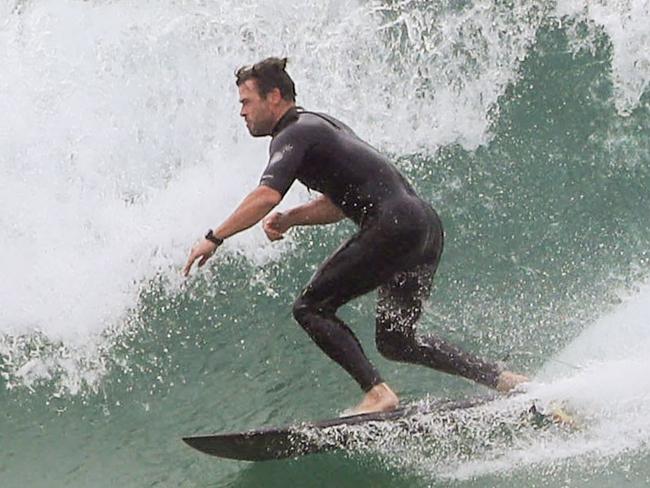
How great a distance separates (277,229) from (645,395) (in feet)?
5.97

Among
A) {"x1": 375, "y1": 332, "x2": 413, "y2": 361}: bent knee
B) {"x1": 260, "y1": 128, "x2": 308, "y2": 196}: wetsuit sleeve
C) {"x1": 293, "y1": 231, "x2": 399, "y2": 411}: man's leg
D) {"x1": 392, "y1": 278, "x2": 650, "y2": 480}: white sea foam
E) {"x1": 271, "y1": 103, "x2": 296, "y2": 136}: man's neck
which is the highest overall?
{"x1": 271, "y1": 103, "x2": 296, "y2": 136}: man's neck

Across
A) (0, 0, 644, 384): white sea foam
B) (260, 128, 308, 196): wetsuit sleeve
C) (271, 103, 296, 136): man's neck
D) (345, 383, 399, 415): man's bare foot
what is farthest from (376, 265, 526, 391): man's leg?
(0, 0, 644, 384): white sea foam

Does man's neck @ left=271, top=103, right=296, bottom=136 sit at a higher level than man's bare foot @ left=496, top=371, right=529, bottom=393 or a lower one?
higher

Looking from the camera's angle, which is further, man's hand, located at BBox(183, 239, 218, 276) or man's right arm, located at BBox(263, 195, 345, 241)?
man's right arm, located at BBox(263, 195, 345, 241)

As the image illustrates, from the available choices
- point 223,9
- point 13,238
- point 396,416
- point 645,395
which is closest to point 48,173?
point 13,238

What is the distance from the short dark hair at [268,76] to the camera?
4977mm

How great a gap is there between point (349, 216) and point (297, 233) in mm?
2300

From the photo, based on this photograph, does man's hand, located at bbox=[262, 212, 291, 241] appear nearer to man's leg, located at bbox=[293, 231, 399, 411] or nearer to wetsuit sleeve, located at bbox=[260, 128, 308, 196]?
man's leg, located at bbox=[293, 231, 399, 411]

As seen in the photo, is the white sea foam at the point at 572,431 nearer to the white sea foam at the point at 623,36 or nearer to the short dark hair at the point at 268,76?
the short dark hair at the point at 268,76

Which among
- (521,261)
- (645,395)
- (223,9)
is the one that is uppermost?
(223,9)

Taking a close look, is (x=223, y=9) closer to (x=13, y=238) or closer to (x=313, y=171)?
(x=13, y=238)

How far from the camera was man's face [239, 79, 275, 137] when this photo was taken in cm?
501

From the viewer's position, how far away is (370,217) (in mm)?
5117

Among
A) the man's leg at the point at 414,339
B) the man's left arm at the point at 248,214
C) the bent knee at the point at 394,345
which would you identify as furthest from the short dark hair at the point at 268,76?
the bent knee at the point at 394,345
